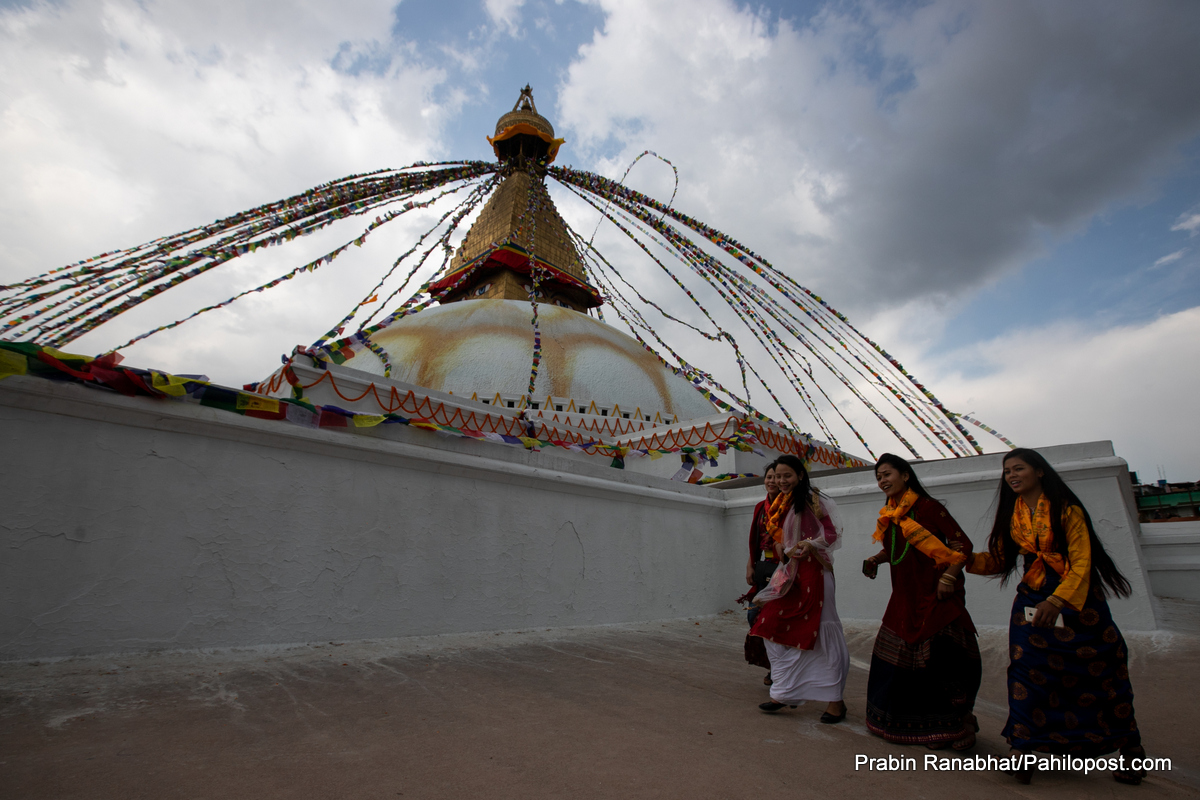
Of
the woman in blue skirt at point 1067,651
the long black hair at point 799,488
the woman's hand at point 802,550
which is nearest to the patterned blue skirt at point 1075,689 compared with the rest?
the woman in blue skirt at point 1067,651

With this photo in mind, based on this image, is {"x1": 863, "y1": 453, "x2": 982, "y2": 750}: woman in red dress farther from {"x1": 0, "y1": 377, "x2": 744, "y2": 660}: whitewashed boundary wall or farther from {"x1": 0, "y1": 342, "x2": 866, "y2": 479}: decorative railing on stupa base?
{"x1": 0, "y1": 342, "x2": 866, "y2": 479}: decorative railing on stupa base

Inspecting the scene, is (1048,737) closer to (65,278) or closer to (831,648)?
(831,648)

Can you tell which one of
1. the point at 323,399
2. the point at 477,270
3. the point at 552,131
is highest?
the point at 552,131

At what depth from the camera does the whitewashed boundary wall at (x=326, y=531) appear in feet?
10.1

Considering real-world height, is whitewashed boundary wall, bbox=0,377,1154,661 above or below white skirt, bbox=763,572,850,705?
above

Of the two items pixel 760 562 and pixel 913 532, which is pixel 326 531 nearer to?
pixel 760 562

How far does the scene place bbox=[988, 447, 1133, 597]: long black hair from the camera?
2.18 meters

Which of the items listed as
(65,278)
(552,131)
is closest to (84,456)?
(65,278)

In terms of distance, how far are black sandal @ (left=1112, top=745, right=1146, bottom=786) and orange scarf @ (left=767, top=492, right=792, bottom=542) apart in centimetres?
143

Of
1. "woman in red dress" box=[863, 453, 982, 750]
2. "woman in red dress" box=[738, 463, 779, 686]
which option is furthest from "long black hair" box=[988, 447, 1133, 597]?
"woman in red dress" box=[738, 463, 779, 686]

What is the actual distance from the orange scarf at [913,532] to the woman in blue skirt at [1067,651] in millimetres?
254

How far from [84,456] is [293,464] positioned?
3.29ft

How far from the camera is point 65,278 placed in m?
5.55

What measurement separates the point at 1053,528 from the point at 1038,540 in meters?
0.07
